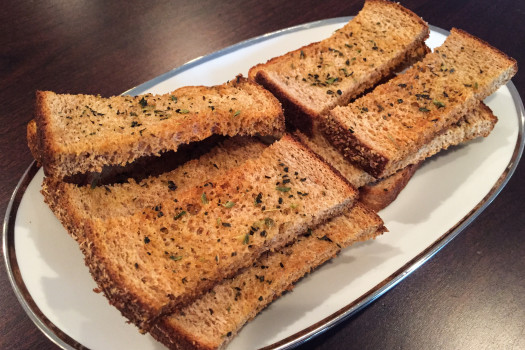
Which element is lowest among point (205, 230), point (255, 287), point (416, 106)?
point (255, 287)

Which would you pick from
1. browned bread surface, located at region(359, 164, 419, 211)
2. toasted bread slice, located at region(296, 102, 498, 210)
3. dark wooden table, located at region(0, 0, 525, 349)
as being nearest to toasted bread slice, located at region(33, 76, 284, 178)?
toasted bread slice, located at region(296, 102, 498, 210)

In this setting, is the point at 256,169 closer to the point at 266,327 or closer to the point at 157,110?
the point at 157,110

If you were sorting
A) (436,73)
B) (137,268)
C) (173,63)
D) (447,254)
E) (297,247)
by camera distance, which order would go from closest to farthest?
(137,268) < (297,247) < (447,254) < (436,73) < (173,63)

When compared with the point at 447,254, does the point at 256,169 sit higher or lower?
higher

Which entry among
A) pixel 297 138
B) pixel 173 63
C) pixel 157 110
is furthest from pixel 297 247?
pixel 173 63

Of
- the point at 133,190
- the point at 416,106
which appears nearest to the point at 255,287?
the point at 133,190

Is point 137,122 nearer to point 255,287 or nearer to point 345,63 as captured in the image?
point 255,287

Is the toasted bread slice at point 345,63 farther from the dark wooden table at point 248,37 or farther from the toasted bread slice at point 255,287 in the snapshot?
the dark wooden table at point 248,37
